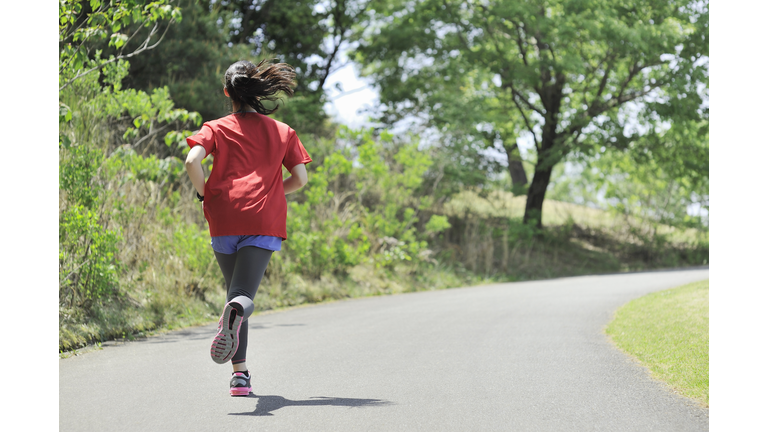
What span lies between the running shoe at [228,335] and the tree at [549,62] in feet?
52.5

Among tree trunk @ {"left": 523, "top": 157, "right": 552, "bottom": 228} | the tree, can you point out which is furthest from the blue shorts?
tree trunk @ {"left": 523, "top": 157, "right": 552, "bottom": 228}

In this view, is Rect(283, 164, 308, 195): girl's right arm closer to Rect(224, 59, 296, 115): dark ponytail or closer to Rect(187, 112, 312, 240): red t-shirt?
Rect(187, 112, 312, 240): red t-shirt

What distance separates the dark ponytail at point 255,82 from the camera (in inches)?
172

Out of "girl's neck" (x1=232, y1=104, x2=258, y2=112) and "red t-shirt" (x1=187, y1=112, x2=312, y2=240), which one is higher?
"girl's neck" (x1=232, y1=104, x2=258, y2=112)

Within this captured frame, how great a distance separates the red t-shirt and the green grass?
3.10 metres

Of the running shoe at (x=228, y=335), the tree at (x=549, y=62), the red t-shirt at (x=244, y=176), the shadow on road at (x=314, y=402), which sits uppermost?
the tree at (x=549, y=62)

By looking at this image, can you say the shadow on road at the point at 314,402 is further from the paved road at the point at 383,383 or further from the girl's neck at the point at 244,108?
the girl's neck at the point at 244,108

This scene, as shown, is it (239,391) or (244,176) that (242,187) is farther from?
(239,391)

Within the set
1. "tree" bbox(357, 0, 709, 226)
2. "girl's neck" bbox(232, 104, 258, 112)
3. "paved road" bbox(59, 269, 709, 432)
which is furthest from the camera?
"tree" bbox(357, 0, 709, 226)

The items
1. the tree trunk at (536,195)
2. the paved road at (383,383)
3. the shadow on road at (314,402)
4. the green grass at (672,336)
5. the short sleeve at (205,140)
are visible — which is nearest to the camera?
the paved road at (383,383)

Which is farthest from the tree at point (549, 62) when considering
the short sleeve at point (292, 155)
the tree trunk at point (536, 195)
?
the short sleeve at point (292, 155)

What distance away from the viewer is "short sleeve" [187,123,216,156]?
4.17m

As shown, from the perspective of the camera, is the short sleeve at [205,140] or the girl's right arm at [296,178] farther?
the girl's right arm at [296,178]

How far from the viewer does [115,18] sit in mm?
6652
